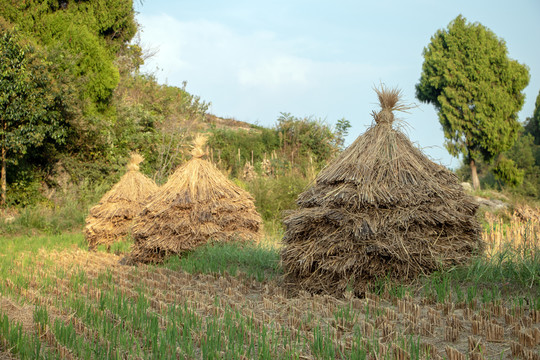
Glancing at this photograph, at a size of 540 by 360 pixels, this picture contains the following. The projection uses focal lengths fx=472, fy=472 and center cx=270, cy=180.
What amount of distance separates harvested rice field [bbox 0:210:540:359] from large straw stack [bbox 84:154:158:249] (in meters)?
4.24

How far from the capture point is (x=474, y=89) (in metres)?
27.6

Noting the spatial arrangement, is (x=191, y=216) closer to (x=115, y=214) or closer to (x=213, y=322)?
(x=115, y=214)

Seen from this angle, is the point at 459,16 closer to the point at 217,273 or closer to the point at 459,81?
the point at 459,81

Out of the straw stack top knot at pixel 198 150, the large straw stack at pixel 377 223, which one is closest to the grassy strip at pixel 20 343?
the large straw stack at pixel 377 223

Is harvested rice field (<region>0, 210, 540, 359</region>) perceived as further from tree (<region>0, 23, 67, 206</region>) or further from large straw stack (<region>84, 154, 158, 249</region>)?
tree (<region>0, 23, 67, 206</region>)

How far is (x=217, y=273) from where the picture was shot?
682 cm

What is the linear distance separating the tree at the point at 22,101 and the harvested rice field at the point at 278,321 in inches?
383

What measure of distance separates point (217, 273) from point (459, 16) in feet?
92.7

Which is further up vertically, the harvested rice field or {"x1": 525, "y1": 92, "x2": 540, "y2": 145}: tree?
{"x1": 525, "y1": 92, "x2": 540, "y2": 145}: tree

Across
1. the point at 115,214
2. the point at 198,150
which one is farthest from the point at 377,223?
the point at 115,214

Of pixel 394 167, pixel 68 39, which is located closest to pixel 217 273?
pixel 394 167

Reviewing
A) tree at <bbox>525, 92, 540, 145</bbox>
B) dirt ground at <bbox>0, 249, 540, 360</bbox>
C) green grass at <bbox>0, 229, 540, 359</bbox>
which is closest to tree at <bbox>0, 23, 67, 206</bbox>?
green grass at <bbox>0, 229, 540, 359</bbox>

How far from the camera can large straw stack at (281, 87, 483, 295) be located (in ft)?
16.5

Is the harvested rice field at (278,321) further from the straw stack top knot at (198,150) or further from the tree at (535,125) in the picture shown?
the tree at (535,125)
